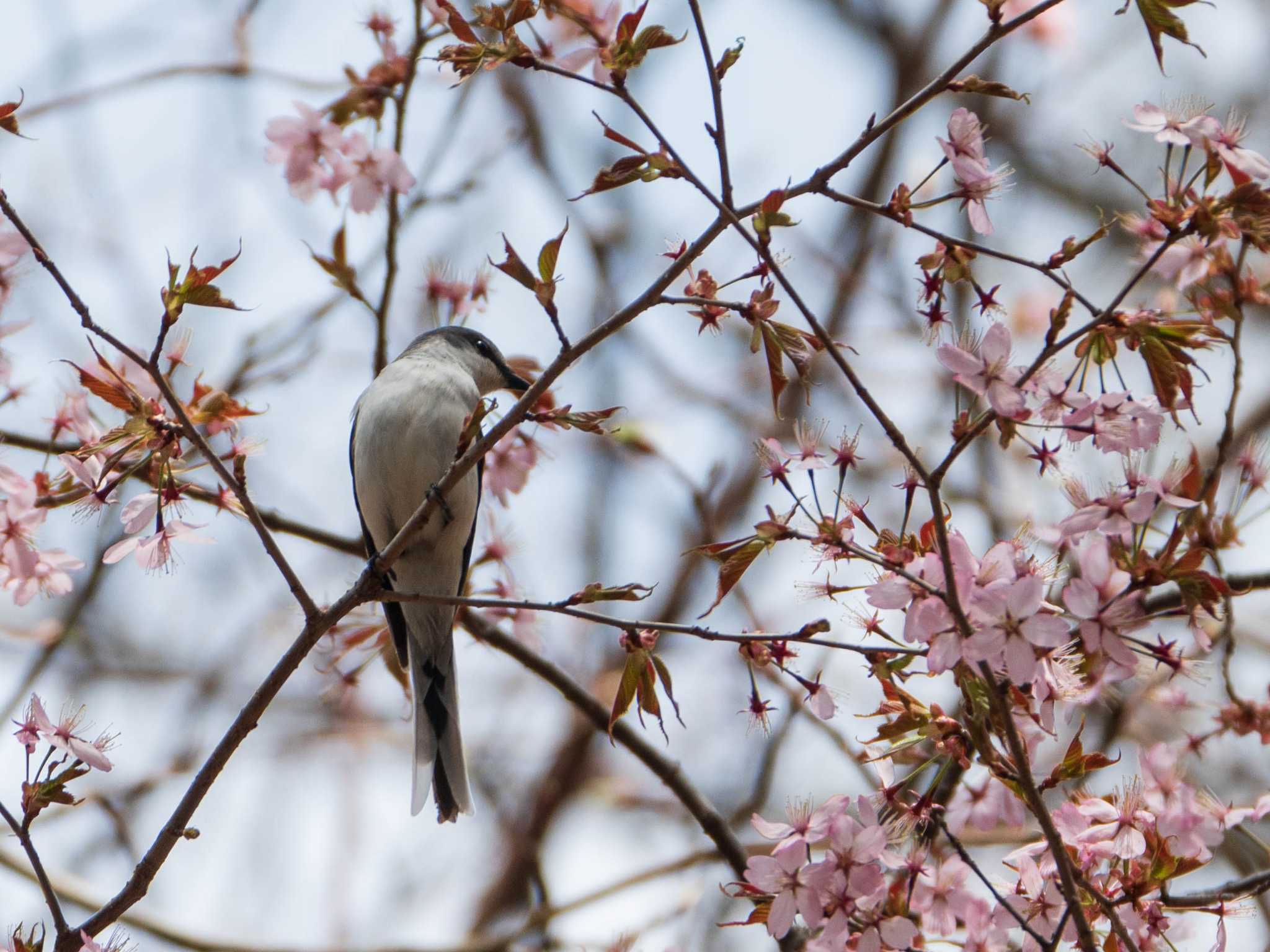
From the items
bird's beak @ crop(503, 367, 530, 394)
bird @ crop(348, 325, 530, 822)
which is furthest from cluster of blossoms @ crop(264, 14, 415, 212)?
bird's beak @ crop(503, 367, 530, 394)

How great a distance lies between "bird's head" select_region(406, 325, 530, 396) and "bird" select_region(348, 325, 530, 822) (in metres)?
0.30

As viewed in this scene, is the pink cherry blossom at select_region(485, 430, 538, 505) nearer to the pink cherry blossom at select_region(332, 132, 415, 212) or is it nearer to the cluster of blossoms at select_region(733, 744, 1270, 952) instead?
the pink cherry blossom at select_region(332, 132, 415, 212)

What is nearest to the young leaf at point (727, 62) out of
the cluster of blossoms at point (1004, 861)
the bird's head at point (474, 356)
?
the cluster of blossoms at point (1004, 861)

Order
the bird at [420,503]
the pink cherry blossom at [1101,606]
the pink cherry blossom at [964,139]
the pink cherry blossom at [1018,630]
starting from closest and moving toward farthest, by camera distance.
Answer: the pink cherry blossom at [1018,630] < the pink cherry blossom at [1101,606] < the pink cherry blossom at [964,139] < the bird at [420,503]

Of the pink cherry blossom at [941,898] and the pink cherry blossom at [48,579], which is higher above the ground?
the pink cherry blossom at [48,579]

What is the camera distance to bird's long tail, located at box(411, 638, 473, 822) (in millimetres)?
4016

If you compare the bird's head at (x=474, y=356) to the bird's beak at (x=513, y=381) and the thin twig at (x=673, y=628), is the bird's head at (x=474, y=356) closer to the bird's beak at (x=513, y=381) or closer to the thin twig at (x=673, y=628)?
the bird's beak at (x=513, y=381)

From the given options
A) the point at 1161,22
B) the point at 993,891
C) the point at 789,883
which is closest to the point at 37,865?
the point at 789,883

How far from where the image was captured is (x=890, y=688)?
2438 millimetres

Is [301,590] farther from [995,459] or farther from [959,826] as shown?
[995,459]

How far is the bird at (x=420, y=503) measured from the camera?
13.9ft

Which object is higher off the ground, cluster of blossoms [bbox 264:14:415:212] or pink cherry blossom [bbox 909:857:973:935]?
cluster of blossoms [bbox 264:14:415:212]

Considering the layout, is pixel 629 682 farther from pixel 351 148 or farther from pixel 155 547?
pixel 351 148

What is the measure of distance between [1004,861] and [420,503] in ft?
8.38
